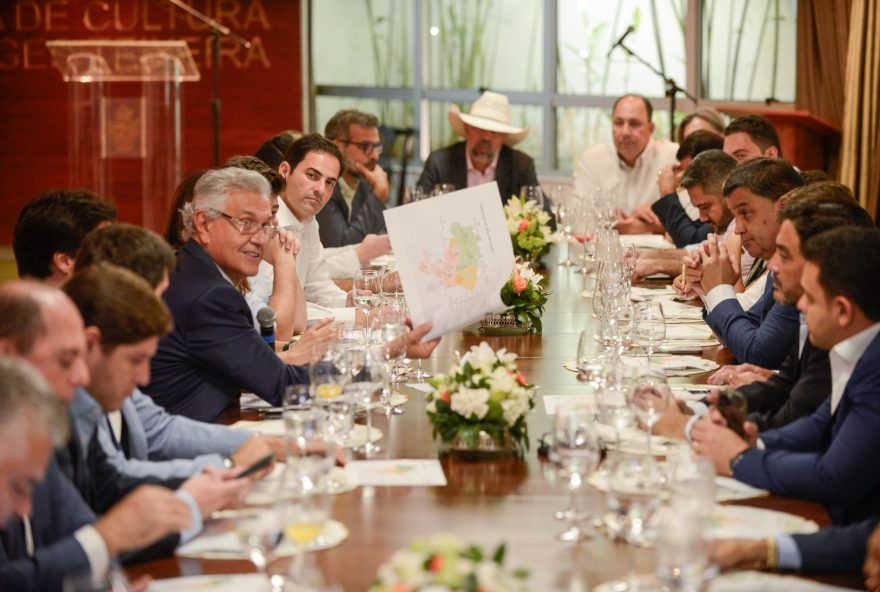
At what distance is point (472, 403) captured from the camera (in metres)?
2.62

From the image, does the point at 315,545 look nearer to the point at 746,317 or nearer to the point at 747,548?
the point at 747,548

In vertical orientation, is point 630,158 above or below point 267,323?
above

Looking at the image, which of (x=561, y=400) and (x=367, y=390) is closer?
(x=367, y=390)

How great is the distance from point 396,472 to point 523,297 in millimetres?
1663

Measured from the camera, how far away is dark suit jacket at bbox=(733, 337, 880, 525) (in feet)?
7.94

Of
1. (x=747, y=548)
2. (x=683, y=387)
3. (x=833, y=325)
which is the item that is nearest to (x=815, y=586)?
(x=747, y=548)

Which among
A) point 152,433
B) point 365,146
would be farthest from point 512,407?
point 365,146

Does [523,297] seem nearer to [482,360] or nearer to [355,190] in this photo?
[482,360]

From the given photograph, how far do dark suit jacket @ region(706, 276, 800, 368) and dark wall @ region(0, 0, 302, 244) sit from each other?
743 cm

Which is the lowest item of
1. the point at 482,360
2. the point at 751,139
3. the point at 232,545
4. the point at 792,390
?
the point at 232,545

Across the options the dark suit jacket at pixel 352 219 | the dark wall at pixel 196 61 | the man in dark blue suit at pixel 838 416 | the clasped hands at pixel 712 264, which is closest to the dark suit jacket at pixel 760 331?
the clasped hands at pixel 712 264

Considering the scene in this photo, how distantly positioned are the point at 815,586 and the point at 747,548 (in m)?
0.12

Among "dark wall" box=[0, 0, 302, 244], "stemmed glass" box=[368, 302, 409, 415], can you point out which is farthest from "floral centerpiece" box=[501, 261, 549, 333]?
"dark wall" box=[0, 0, 302, 244]

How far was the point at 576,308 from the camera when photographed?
4730 mm
